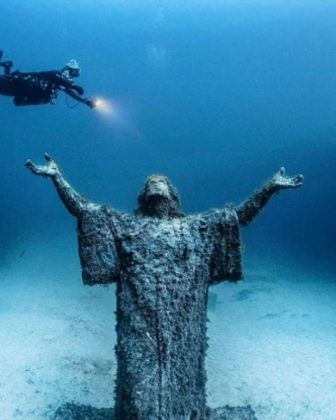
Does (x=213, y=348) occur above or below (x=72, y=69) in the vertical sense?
below

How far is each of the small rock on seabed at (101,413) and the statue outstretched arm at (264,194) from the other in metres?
2.05

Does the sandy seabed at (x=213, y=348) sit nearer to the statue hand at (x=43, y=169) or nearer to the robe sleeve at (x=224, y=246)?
the robe sleeve at (x=224, y=246)

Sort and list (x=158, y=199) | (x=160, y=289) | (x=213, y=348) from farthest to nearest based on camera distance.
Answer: (x=213, y=348) → (x=158, y=199) → (x=160, y=289)

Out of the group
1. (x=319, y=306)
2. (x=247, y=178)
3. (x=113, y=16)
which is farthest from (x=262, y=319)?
(x=113, y=16)

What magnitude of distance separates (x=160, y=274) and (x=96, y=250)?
2.44 feet

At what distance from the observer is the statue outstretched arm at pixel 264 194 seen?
4.43 m

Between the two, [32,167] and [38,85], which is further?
[38,85]

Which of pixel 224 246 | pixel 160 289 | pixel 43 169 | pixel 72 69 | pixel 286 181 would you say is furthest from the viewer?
pixel 72 69

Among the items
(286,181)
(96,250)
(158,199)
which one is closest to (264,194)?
(286,181)

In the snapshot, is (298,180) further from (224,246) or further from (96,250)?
(96,250)

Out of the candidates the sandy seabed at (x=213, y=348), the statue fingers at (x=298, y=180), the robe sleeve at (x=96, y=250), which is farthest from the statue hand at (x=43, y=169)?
the sandy seabed at (x=213, y=348)

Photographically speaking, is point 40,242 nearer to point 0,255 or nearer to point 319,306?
point 0,255

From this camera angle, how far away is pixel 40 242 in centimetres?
2494

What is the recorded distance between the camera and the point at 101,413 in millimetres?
4527
